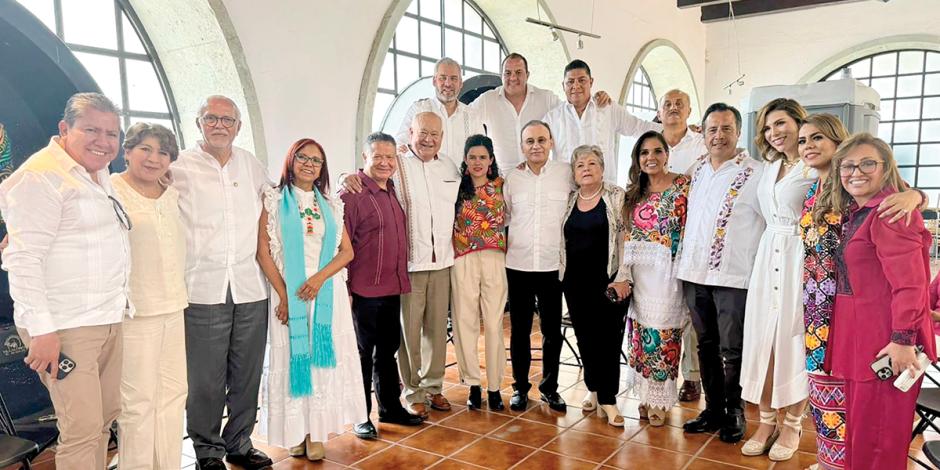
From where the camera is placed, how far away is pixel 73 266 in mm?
2297

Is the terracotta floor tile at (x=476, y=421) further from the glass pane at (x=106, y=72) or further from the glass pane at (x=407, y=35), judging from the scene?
the glass pane at (x=407, y=35)

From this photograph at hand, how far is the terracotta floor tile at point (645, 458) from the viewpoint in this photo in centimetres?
326

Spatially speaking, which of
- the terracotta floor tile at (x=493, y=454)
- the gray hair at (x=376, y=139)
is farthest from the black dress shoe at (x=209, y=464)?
the gray hair at (x=376, y=139)

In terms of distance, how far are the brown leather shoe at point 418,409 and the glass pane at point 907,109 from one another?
12.3 m

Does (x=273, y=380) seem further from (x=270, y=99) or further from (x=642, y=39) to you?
(x=642, y=39)

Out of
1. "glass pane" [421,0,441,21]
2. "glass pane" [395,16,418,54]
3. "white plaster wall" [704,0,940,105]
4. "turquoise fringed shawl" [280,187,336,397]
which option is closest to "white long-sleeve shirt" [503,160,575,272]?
"turquoise fringed shawl" [280,187,336,397]

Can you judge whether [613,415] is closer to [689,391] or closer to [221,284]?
[689,391]

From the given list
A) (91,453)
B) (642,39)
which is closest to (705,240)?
(91,453)

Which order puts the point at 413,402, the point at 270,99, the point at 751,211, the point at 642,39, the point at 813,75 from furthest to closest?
the point at 813,75, the point at 642,39, the point at 270,99, the point at 413,402, the point at 751,211

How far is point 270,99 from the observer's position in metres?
4.64

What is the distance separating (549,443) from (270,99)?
306 cm

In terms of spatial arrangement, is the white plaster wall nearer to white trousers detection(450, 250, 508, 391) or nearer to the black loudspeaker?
white trousers detection(450, 250, 508, 391)

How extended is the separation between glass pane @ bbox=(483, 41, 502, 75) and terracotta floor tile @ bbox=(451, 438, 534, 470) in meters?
5.75

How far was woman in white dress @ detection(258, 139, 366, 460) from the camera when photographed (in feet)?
10.3
